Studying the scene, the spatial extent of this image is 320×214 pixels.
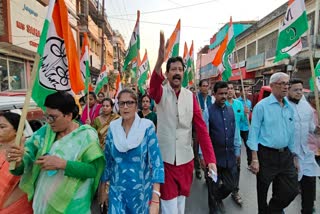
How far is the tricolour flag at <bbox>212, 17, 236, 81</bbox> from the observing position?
6.27m

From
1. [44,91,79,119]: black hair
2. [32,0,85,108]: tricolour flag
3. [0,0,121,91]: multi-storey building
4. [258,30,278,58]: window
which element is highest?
[258,30,278,58]: window

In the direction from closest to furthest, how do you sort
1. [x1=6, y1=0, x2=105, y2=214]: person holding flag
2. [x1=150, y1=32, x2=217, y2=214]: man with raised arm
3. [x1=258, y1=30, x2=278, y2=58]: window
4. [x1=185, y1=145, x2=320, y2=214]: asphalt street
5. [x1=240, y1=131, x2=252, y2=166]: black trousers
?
[x1=6, y1=0, x2=105, y2=214]: person holding flag → [x1=150, y1=32, x2=217, y2=214]: man with raised arm → [x1=185, y1=145, x2=320, y2=214]: asphalt street → [x1=240, y1=131, x2=252, y2=166]: black trousers → [x1=258, y1=30, x2=278, y2=58]: window

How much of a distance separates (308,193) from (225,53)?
3801 millimetres

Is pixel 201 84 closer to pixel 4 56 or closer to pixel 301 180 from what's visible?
pixel 301 180

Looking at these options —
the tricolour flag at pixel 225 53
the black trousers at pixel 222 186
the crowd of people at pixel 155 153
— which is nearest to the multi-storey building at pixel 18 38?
the tricolour flag at pixel 225 53

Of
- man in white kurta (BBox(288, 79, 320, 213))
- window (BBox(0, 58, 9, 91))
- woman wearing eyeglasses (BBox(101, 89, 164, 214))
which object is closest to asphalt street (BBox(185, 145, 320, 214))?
man in white kurta (BBox(288, 79, 320, 213))

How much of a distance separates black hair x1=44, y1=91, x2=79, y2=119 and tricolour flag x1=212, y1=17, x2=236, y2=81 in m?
4.82

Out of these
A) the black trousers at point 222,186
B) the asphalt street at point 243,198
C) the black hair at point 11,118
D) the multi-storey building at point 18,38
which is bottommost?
the asphalt street at point 243,198

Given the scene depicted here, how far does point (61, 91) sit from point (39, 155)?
50 centimetres

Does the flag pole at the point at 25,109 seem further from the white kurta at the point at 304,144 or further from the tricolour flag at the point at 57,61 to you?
the white kurta at the point at 304,144

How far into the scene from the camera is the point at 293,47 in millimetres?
3684

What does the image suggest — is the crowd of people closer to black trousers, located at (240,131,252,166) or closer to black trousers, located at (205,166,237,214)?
black trousers, located at (205,166,237,214)

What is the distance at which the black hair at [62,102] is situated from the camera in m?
1.95

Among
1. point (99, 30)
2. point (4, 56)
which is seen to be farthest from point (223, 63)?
point (99, 30)
